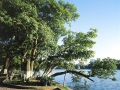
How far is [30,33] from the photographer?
84.8ft

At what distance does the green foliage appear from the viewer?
2864cm

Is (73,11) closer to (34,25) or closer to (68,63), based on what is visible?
(68,63)

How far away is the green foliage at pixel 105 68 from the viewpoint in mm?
28641

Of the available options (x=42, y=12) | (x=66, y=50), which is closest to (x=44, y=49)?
(x=66, y=50)

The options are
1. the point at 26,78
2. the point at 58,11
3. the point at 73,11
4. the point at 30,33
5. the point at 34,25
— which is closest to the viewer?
the point at 34,25

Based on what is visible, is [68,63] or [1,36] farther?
[1,36]

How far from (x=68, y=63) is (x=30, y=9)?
11.9 m

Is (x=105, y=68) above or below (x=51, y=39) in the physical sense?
below

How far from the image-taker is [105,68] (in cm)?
2923

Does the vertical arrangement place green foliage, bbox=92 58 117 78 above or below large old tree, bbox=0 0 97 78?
below

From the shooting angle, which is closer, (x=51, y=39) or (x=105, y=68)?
(x=51, y=39)

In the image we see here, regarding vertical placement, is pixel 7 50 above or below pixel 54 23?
below

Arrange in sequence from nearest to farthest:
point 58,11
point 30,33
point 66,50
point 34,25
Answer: point 34,25 < point 30,33 < point 58,11 < point 66,50

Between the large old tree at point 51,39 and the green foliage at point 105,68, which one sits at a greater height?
the large old tree at point 51,39
